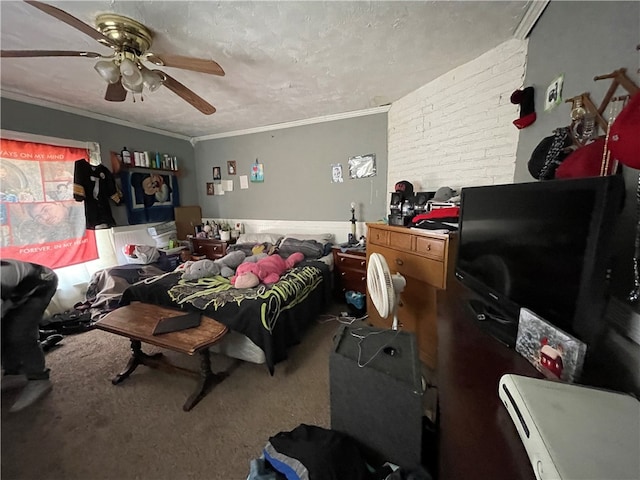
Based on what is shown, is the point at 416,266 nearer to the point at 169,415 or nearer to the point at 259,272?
the point at 259,272

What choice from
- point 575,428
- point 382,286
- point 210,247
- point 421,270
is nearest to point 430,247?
point 421,270

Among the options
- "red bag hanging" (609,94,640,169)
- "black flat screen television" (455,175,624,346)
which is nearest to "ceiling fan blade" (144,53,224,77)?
"black flat screen television" (455,175,624,346)

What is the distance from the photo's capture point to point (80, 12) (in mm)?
1290

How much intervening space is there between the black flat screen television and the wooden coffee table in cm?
146

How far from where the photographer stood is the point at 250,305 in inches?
65.8

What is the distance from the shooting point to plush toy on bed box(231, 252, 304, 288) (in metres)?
1.97

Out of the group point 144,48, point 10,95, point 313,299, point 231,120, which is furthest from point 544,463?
point 231,120

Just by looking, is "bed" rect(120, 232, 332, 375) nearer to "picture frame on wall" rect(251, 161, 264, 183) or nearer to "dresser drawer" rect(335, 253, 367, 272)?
"dresser drawer" rect(335, 253, 367, 272)

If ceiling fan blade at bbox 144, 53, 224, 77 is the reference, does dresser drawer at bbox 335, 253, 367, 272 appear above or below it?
below

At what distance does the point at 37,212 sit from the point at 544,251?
153cm

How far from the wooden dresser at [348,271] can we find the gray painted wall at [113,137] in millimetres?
2573

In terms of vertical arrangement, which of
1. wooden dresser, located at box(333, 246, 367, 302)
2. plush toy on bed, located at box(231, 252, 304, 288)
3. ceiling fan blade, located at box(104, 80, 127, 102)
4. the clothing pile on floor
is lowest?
the clothing pile on floor

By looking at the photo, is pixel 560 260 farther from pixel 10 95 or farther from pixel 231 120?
pixel 231 120

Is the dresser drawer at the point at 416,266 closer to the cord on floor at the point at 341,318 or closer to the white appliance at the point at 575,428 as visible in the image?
the cord on floor at the point at 341,318
